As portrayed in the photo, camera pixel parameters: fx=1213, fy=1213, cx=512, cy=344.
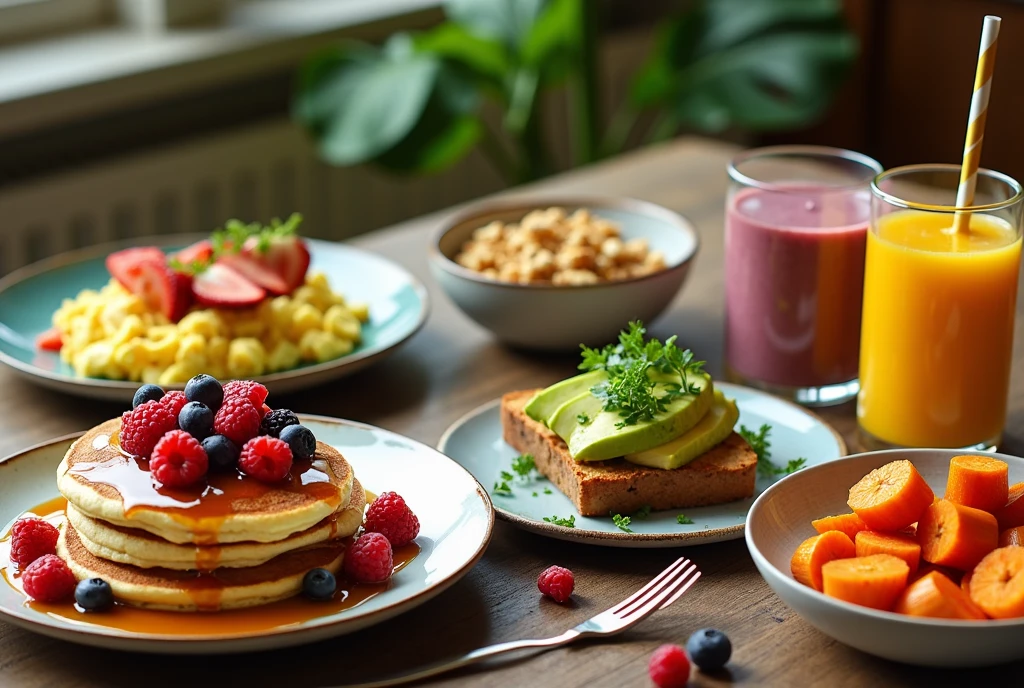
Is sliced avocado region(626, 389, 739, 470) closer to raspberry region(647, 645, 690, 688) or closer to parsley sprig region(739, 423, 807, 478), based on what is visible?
parsley sprig region(739, 423, 807, 478)

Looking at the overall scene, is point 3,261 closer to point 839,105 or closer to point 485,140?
point 485,140

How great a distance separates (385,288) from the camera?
5.95ft

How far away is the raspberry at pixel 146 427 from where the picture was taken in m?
1.08

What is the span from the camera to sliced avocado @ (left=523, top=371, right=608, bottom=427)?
1.33 meters

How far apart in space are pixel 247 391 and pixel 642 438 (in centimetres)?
40

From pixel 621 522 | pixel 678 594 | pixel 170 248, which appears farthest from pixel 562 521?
pixel 170 248

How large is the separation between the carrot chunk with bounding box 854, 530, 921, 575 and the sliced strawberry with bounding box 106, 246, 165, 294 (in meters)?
1.03

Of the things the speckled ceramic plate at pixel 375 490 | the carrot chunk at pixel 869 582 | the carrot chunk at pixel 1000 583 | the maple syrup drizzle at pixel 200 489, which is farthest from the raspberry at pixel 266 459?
the carrot chunk at pixel 1000 583

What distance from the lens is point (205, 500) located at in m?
1.03

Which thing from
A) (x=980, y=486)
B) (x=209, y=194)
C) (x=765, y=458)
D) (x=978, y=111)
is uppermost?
(x=978, y=111)

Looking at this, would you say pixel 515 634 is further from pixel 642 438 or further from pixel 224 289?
pixel 224 289

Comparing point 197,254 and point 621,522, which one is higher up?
point 197,254

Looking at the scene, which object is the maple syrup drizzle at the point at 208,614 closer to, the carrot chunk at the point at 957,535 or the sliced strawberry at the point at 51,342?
the carrot chunk at the point at 957,535

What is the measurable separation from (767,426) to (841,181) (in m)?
0.37
